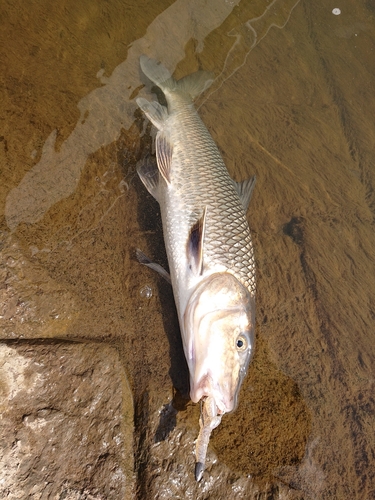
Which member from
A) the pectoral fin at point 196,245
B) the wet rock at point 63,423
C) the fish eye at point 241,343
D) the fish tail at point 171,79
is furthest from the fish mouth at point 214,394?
the fish tail at point 171,79

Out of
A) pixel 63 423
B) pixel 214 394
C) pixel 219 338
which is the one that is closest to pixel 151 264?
pixel 219 338

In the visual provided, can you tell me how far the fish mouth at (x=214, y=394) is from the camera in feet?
7.40

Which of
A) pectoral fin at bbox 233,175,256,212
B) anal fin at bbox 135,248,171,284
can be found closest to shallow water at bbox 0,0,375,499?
anal fin at bbox 135,248,171,284

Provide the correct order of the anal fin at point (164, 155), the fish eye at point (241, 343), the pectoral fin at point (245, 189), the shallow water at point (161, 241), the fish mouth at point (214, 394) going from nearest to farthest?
the fish mouth at point (214, 394), the fish eye at point (241, 343), the shallow water at point (161, 241), the anal fin at point (164, 155), the pectoral fin at point (245, 189)

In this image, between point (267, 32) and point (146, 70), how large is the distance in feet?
8.09

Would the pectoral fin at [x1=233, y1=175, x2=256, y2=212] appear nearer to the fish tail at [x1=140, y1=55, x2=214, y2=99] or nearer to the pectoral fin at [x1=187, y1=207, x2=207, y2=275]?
the pectoral fin at [x1=187, y1=207, x2=207, y2=275]

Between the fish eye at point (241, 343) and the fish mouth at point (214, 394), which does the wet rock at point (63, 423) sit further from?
the fish eye at point (241, 343)

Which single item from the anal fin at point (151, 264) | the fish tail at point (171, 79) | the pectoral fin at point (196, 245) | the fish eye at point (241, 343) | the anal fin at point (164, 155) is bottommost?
the fish eye at point (241, 343)

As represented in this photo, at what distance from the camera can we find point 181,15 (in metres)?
4.54

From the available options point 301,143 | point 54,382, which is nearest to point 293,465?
point 54,382

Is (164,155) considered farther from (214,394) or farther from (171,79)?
(214,394)

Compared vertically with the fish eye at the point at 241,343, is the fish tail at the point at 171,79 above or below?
above

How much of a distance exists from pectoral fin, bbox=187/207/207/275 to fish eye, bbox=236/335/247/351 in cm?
57

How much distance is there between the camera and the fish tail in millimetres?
3851
